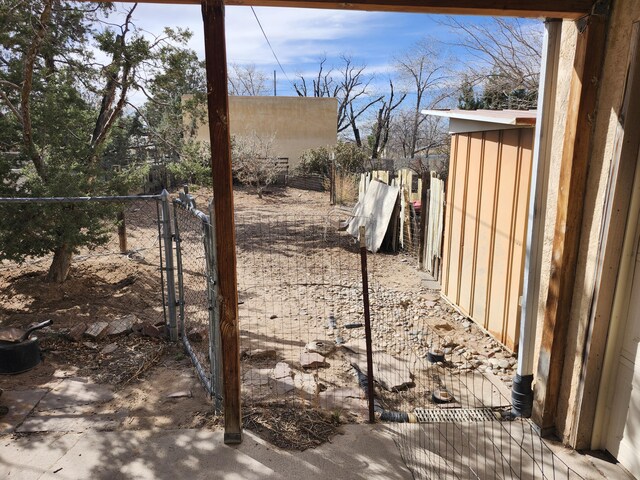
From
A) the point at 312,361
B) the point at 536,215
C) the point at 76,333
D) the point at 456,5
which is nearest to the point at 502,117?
the point at 536,215

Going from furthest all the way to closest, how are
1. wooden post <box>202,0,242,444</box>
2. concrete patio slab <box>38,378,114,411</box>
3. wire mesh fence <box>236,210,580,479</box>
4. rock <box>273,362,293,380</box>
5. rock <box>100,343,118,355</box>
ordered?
1. rock <box>100,343,118,355</box>
2. rock <box>273,362,293,380</box>
3. concrete patio slab <box>38,378,114,411</box>
4. wire mesh fence <box>236,210,580,479</box>
5. wooden post <box>202,0,242,444</box>

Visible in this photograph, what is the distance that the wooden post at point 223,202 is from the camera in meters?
2.60

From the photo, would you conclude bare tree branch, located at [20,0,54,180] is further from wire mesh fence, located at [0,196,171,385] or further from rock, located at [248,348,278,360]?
rock, located at [248,348,278,360]

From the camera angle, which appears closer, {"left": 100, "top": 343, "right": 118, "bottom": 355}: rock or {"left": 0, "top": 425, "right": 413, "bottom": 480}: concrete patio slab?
{"left": 0, "top": 425, "right": 413, "bottom": 480}: concrete patio slab

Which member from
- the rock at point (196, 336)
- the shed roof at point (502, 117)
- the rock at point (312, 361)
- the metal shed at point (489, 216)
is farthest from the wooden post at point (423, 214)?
the rock at point (196, 336)

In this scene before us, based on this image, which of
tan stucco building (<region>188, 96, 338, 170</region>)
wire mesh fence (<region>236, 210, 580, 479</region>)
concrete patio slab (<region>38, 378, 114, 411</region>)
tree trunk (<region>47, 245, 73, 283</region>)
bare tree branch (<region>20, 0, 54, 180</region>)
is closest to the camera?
wire mesh fence (<region>236, 210, 580, 479</region>)

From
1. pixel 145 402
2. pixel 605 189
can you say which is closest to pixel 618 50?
pixel 605 189

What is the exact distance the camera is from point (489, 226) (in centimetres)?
573

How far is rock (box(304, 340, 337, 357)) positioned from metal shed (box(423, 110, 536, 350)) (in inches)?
80.5

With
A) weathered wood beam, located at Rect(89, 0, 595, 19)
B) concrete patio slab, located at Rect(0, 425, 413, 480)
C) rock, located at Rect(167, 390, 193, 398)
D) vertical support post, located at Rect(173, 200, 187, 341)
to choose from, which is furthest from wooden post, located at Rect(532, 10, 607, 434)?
vertical support post, located at Rect(173, 200, 187, 341)

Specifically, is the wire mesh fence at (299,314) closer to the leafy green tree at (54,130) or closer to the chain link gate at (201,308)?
the chain link gate at (201,308)

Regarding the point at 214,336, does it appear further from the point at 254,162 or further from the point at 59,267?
the point at 254,162

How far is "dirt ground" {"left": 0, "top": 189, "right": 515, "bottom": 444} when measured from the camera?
3805 millimetres

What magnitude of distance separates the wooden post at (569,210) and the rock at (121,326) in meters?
4.14
